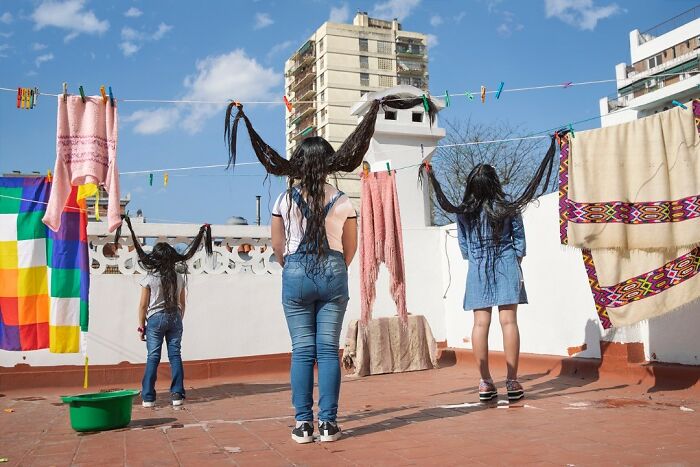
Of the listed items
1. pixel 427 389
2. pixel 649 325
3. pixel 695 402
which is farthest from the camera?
pixel 427 389

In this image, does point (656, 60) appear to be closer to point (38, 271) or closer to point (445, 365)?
point (445, 365)

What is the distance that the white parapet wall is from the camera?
270 inches

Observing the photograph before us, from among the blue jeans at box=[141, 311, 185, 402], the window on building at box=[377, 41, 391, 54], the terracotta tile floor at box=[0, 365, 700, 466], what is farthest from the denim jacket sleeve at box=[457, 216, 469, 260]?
the window on building at box=[377, 41, 391, 54]

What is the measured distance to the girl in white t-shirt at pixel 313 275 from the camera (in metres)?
3.61

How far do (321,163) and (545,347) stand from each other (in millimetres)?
4905

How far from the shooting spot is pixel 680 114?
16.3 ft

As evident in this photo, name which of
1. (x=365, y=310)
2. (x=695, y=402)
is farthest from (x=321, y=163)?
(x=365, y=310)

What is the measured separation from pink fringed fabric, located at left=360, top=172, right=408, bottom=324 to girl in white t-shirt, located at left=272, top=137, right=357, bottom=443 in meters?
4.05

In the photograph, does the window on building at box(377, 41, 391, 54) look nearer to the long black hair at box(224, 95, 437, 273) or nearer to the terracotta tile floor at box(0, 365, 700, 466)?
the terracotta tile floor at box(0, 365, 700, 466)

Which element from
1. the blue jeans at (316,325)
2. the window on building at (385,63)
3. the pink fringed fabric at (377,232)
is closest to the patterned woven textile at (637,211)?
the blue jeans at (316,325)

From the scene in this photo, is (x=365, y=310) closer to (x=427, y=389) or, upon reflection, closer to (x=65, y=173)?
(x=427, y=389)

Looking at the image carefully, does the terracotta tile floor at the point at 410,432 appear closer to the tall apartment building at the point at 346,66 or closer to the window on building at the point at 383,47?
the tall apartment building at the point at 346,66

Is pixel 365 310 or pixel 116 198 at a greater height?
pixel 116 198

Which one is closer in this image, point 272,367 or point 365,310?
point 365,310
